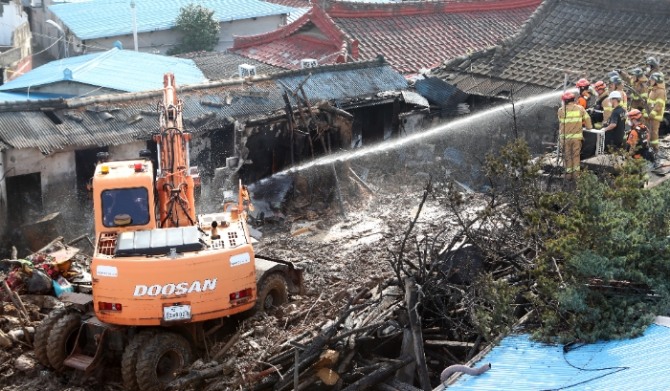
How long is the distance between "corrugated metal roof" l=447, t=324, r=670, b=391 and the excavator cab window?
5.63 meters

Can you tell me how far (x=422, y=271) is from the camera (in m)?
11.5

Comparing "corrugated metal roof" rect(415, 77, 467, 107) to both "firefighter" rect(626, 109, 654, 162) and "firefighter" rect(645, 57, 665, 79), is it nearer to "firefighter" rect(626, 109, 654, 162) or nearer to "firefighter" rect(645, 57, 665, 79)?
"firefighter" rect(645, 57, 665, 79)

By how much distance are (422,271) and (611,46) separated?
566 inches

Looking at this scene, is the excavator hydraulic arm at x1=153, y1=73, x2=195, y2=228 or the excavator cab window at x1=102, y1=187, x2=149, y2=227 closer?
the excavator cab window at x1=102, y1=187, x2=149, y2=227

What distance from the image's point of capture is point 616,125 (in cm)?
1703

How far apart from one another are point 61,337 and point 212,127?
8.30 m

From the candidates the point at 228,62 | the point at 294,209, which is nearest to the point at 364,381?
the point at 294,209

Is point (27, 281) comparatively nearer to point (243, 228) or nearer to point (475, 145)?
point (243, 228)

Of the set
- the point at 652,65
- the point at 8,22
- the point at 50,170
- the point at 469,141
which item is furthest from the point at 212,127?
the point at 8,22

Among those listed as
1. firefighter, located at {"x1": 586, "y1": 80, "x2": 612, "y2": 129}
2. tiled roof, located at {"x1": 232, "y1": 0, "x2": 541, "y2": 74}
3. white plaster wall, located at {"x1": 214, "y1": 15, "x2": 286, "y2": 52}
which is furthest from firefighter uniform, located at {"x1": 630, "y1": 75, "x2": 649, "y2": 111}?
white plaster wall, located at {"x1": 214, "y1": 15, "x2": 286, "y2": 52}

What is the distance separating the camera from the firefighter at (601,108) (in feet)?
58.3

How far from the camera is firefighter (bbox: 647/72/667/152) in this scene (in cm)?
1814

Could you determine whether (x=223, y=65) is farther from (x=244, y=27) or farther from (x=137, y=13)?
(x=244, y=27)

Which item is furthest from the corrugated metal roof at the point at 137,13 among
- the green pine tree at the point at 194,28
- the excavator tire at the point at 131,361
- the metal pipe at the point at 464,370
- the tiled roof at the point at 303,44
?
the metal pipe at the point at 464,370
